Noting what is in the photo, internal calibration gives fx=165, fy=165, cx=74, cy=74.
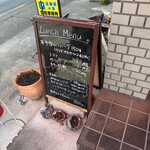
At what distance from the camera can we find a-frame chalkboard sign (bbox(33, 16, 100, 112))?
1674 mm

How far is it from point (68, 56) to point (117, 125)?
97 centimetres

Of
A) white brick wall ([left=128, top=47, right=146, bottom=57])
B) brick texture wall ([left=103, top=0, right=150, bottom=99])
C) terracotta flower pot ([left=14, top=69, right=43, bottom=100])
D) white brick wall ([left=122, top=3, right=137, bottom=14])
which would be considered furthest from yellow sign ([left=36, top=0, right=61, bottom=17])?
white brick wall ([left=128, top=47, right=146, bottom=57])

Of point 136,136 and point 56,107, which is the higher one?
point 136,136

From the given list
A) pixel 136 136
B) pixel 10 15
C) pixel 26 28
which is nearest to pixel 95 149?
pixel 136 136

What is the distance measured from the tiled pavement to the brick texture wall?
184 mm

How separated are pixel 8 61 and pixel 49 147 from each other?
282cm

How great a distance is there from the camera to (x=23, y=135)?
2.25m

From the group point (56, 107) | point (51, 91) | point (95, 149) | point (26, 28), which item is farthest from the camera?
point (26, 28)

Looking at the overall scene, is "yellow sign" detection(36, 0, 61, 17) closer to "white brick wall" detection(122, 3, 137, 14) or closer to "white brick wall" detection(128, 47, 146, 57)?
"white brick wall" detection(122, 3, 137, 14)

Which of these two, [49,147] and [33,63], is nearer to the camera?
[49,147]

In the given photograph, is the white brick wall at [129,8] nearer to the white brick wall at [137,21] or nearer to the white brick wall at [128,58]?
the white brick wall at [137,21]

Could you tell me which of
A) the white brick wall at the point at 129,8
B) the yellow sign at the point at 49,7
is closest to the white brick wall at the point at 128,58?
the white brick wall at the point at 129,8

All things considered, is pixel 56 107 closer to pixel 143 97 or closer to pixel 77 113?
pixel 77 113

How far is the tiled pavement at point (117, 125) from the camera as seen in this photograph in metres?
1.73
